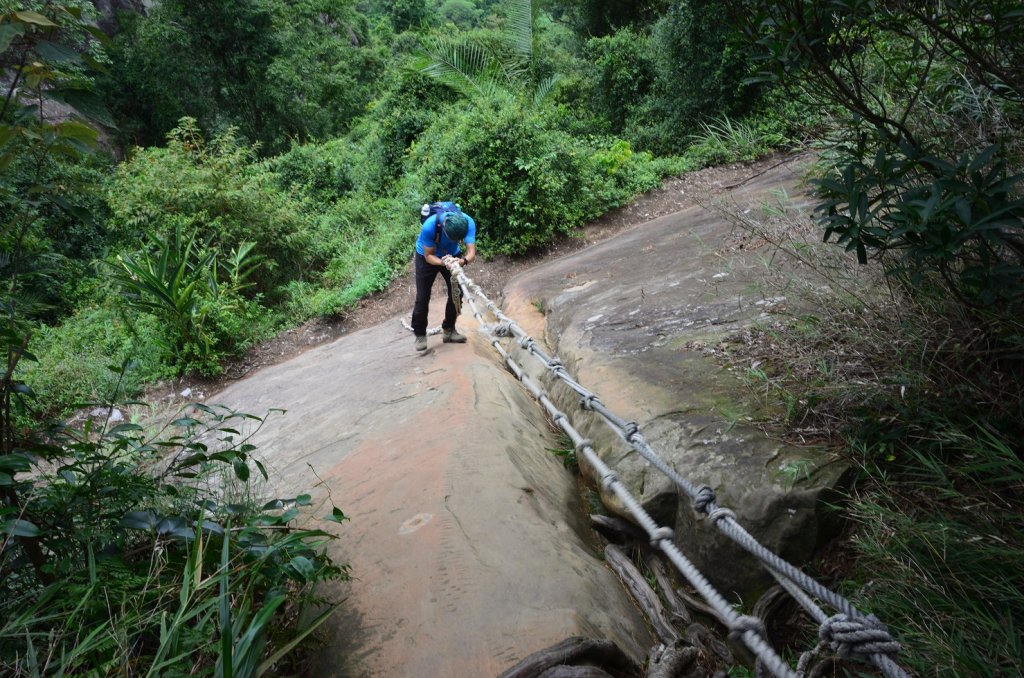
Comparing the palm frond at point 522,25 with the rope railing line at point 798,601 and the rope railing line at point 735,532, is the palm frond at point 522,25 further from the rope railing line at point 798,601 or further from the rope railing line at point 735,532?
the rope railing line at point 798,601

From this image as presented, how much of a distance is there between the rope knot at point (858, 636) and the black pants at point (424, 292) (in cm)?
414

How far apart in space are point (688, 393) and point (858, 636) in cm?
197

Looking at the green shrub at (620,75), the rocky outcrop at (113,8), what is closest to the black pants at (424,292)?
the green shrub at (620,75)

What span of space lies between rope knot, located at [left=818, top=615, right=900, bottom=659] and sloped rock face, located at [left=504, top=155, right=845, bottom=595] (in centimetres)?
106

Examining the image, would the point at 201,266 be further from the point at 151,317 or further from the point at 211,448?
the point at 211,448

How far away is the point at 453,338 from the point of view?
220 inches

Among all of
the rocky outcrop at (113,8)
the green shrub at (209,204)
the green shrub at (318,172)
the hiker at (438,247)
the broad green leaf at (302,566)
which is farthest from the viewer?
the rocky outcrop at (113,8)

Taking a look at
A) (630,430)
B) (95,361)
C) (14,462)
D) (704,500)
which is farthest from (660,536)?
(95,361)

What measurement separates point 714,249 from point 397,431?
329 cm

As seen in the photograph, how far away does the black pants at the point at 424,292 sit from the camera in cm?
524

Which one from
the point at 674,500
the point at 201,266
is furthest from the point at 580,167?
the point at 674,500

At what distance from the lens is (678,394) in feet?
10.7

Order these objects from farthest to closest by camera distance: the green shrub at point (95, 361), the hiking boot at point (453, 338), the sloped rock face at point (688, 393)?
the green shrub at point (95, 361), the hiking boot at point (453, 338), the sloped rock face at point (688, 393)

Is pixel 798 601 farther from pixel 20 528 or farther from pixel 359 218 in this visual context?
pixel 359 218
